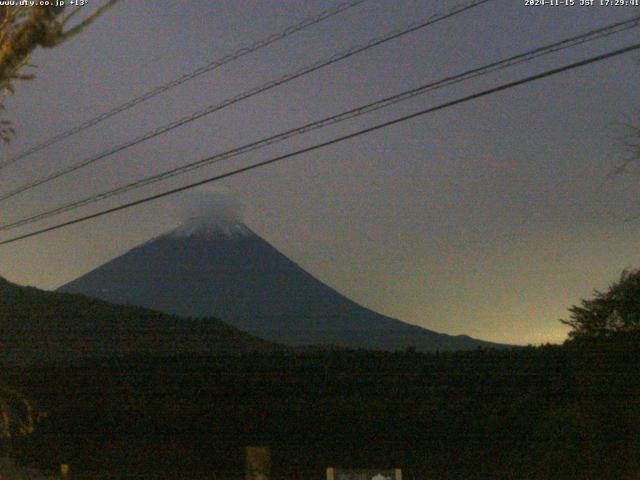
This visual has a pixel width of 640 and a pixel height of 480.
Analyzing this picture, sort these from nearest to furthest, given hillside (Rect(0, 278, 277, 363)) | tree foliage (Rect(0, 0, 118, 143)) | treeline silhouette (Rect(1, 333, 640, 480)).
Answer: tree foliage (Rect(0, 0, 118, 143))
treeline silhouette (Rect(1, 333, 640, 480))
hillside (Rect(0, 278, 277, 363))

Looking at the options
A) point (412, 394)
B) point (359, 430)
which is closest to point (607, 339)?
point (412, 394)

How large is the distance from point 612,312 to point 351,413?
4.87m

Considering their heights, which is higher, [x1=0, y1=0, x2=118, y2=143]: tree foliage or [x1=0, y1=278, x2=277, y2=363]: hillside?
[x1=0, y1=278, x2=277, y2=363]: hillside

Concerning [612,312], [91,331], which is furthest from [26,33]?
[91,331]

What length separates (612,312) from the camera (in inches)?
554

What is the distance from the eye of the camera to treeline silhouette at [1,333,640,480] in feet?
40.7

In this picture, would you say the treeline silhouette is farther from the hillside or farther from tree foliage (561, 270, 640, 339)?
the hillside

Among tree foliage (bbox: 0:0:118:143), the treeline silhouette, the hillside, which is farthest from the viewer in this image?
the hillside

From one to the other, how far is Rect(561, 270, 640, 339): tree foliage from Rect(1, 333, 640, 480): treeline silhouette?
2.27 ft

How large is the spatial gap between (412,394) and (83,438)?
25.4ft

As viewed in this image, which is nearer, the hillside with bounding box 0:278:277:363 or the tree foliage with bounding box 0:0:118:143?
the tree foliage with bounding box 0:0:118:143

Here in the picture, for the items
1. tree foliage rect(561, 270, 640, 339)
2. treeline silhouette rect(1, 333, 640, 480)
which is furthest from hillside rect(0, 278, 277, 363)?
tree foliage rect(561, 270, 640, 339)

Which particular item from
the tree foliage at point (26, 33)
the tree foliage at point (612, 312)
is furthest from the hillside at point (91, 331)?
the tree foliage at point (26, 33)

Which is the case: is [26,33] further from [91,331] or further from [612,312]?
[91,331]
